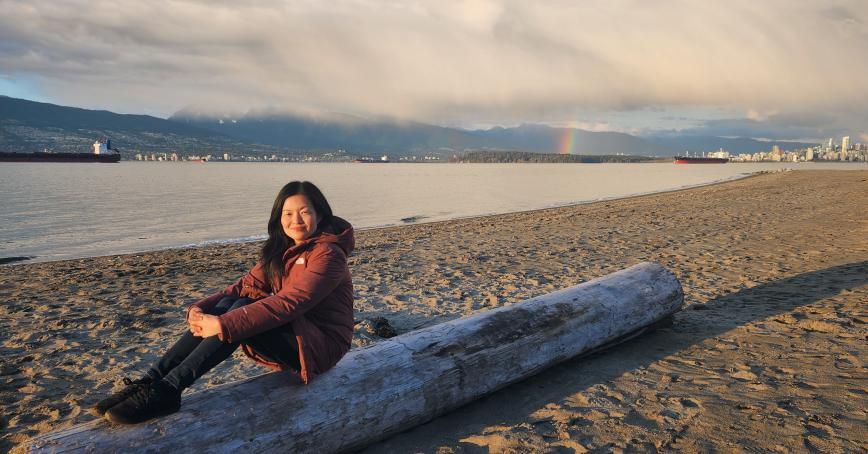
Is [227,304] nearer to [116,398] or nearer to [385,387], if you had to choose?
[116,398]

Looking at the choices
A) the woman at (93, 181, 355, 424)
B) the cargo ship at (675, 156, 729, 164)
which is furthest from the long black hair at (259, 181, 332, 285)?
the cargo ship at (675, 156, 729, 164)

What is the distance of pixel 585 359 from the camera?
5527 millimetres

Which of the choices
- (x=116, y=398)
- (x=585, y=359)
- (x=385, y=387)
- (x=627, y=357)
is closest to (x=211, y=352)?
(x=116, y=398)

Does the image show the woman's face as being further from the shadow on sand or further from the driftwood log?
the shadow on sand

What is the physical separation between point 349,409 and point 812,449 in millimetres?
3033

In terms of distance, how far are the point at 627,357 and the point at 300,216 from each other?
377 cm

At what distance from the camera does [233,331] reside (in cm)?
317

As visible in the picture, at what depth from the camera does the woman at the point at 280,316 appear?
3105mm

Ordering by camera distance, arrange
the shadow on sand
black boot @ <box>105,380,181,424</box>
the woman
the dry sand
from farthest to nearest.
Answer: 1. the shadow on sand
2. the dry sand
3. the woman
4. black boot @ <box>105,380,181,424</box>

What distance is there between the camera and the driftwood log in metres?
3.03

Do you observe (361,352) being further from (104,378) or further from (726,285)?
(726,285)

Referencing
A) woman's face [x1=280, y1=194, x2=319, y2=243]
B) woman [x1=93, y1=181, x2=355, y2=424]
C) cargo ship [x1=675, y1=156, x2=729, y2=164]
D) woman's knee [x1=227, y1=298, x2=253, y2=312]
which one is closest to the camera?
woman [x1=93, y1=181, x2=355, y2=424]

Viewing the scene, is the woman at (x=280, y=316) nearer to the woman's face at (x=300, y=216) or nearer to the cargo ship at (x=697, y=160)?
the woman's face at (x=300, y=216)

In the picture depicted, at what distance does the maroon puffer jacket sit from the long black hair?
6cm
